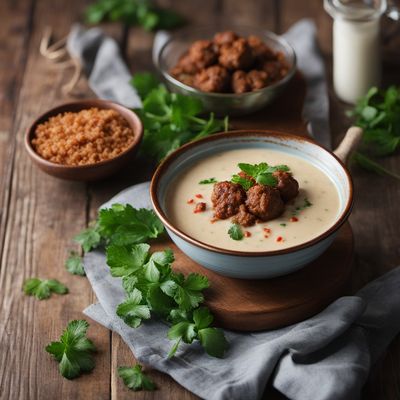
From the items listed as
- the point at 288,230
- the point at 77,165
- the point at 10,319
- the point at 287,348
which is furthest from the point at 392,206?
the point at 10,319

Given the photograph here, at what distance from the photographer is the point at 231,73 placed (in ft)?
11.7

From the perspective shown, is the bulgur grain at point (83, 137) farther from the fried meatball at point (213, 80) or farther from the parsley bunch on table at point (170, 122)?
the fried meatball at point (213, 80)

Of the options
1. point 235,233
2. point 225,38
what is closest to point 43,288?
point 235,233

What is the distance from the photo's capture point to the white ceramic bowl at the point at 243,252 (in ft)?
8.29

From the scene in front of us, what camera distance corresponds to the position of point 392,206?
10.6ft

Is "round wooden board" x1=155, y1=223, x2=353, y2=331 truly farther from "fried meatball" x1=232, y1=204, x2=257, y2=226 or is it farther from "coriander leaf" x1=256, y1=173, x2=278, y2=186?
"coriander leaf" x1=256, y1=173, x2=278, y2=186

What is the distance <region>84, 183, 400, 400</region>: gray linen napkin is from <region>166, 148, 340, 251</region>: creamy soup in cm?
28

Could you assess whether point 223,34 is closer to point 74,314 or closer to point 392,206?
point 392,206

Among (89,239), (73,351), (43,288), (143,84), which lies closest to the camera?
(73,351)

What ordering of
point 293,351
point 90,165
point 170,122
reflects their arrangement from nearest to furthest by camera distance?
point 293,351
point 90,165
point 170,122

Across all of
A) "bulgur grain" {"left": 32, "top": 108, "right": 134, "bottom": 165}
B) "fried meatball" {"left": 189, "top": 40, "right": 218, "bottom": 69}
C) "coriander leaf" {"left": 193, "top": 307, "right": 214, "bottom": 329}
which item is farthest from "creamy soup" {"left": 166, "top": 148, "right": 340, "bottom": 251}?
"fried meatball" {"left": 189, "top": 40, "right": 218, "bottom": 69}

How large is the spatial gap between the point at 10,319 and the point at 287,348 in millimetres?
982

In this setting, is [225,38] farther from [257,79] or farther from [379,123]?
[379,123]

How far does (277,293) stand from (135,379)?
55 centimetres
